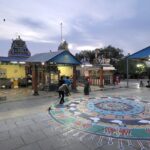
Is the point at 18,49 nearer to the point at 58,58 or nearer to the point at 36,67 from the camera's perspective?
the point at 36,67

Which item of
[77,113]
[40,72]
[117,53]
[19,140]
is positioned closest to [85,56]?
[117,53]

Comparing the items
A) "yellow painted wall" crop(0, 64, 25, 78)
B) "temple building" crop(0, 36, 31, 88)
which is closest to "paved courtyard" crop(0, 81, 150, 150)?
"temple building" crop(0, 36, 31, 88)

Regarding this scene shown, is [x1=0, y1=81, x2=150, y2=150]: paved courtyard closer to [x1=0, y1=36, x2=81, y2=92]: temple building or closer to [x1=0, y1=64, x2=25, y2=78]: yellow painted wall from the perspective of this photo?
[x1=0, y1=36, x2=81, y2=92]: temple building

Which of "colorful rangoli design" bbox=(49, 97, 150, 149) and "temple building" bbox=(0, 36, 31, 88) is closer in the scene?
"colorful rangoli design" bbox=(49, 97, 150, 149)

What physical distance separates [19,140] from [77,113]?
3795mm

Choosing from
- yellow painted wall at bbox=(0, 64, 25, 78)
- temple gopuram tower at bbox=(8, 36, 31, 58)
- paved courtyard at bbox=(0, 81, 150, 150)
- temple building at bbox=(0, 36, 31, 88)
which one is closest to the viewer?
paved courtyard at bbox=(0, 81, 150, 150)

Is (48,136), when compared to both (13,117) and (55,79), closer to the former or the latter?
(13,117)

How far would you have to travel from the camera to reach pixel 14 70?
83.9 ft

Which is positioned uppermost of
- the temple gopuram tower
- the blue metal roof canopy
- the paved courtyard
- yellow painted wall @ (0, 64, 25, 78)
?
the temple gopuram tower

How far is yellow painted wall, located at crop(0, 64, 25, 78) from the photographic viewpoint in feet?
81.7

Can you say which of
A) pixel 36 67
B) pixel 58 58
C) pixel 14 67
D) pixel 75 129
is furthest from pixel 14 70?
pixel 75 129

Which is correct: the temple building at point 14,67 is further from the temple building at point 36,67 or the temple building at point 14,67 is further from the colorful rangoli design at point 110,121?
the colorful rangoli design at point 110,121

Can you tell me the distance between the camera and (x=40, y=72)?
22.0 metres

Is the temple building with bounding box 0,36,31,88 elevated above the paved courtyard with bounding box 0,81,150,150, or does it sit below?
above
